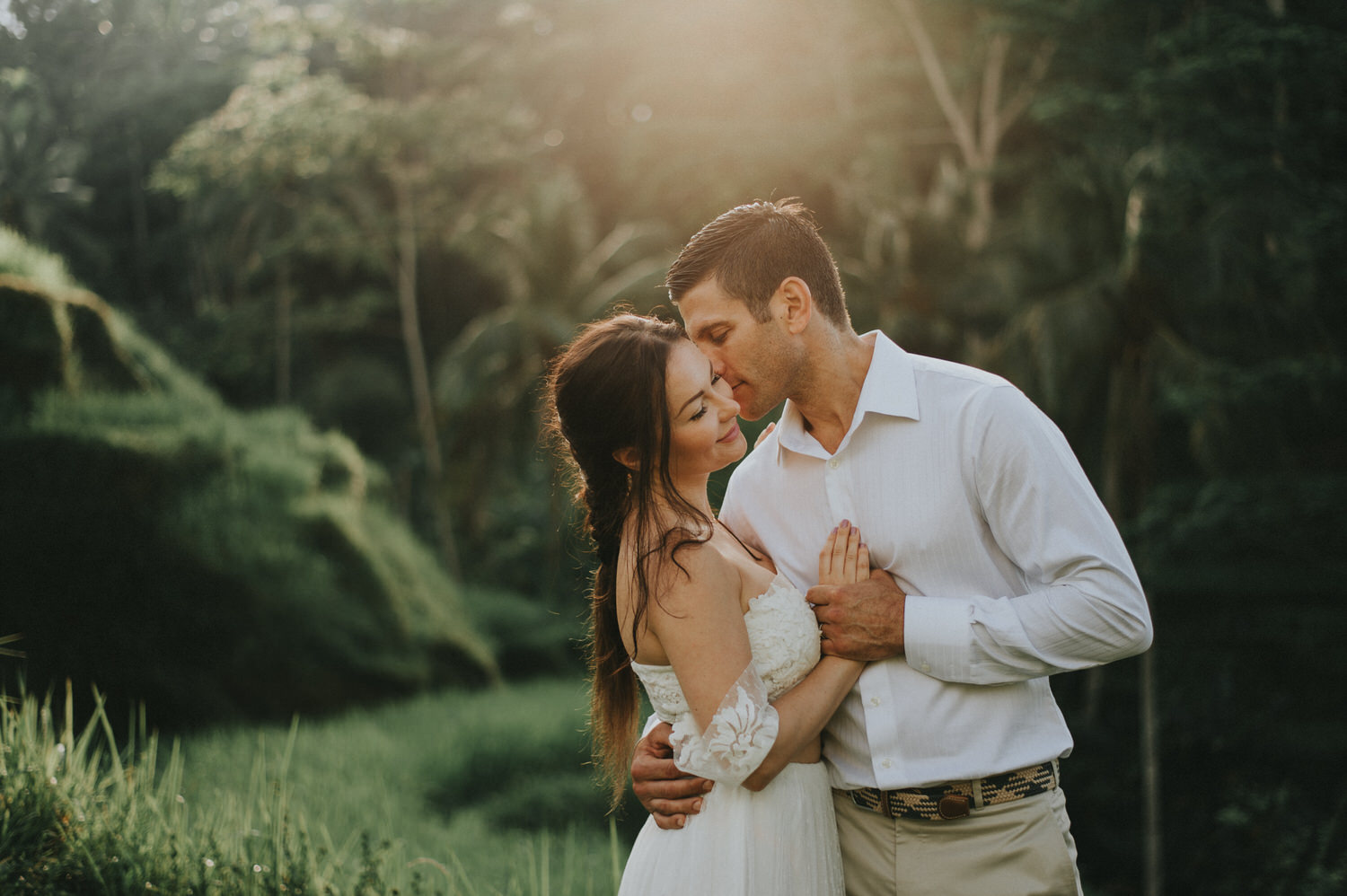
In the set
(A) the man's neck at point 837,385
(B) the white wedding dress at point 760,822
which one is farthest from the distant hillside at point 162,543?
(A) the man's neck at point 837,385

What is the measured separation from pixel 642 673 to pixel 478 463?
18498mm

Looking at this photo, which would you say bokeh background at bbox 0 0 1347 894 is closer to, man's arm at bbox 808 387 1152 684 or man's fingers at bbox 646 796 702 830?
man's fingers at bbox 646 796 702 830

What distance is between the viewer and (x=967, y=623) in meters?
2.19

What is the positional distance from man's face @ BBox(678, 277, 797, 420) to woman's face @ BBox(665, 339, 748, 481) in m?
0.07

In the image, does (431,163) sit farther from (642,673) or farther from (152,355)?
(642,673)

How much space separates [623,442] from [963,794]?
1.09m

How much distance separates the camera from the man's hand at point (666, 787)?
93.3 inches

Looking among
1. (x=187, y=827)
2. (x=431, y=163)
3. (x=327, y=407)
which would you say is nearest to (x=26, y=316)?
(x=187, y=827)

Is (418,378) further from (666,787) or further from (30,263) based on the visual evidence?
(666,787)

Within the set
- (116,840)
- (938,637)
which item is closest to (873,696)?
(938,637)

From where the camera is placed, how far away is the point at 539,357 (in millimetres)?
19578

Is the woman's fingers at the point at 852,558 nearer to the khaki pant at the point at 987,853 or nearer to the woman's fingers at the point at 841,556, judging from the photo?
the woman's fingers at the point at 841,556

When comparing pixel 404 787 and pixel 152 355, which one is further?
pixel 152 355

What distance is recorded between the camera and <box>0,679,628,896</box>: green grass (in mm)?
3584
